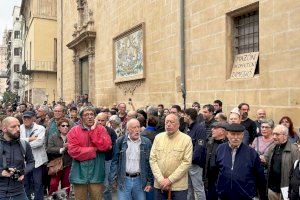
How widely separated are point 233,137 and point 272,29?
4.15m

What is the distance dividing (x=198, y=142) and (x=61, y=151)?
223 cm

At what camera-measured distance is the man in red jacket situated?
534 cm

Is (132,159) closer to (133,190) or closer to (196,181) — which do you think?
(133,190)

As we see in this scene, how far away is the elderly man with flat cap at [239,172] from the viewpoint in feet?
14.2

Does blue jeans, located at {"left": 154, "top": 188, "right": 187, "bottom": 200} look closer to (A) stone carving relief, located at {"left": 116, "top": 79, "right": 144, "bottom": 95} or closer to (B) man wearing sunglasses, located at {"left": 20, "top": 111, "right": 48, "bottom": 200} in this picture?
(B) man wearing sunglasses, located at {"left": 20, "top": 111, "right": 48, "bottom": 200}

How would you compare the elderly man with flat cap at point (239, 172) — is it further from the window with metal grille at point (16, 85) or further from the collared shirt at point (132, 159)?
the window with metal grille at point (16, 85)

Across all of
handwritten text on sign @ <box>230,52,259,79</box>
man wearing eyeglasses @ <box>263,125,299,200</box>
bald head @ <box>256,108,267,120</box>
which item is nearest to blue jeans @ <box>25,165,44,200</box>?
man wearing eyeglasses @ <box>263,125,299,200</box>

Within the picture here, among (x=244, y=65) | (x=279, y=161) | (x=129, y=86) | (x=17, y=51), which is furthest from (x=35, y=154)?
(x=17, y=51)

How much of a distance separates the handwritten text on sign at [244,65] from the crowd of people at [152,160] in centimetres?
205

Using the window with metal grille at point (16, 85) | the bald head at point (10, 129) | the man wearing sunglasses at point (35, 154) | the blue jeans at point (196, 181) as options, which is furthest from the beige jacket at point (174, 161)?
the window with metal grille at point (16, 85)

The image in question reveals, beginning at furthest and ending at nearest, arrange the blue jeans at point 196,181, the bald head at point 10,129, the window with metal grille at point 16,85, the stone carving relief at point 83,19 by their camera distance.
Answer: the window with metal grille at point 16,85
the stone carving relief at point 83,19
the blue jeans at point 196,181
the bald head at point 10,129

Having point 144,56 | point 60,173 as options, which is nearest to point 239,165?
point 60,173

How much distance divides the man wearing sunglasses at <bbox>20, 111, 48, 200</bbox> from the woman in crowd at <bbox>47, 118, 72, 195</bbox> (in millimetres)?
144

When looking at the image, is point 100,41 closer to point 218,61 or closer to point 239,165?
point 218,61
